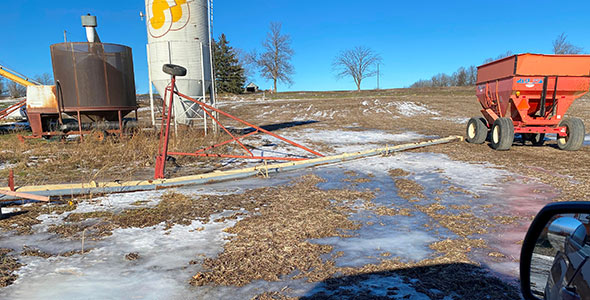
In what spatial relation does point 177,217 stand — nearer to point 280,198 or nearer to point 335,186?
point 280,198

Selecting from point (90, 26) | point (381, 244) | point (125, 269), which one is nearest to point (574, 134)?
point (381, 244)

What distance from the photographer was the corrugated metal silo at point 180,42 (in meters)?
11.2

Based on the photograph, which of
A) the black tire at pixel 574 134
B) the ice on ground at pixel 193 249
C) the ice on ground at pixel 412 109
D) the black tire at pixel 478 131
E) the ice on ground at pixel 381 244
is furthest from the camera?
the ice on ground at pixel 412 109

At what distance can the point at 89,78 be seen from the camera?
35.1 feet

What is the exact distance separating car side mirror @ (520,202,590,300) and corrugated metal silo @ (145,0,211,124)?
1117 centimetres

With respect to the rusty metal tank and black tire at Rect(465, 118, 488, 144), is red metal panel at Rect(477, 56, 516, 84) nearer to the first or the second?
black tire at Rect(465, 118, 488, 144)

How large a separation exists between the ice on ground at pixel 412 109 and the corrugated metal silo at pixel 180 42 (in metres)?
16.3

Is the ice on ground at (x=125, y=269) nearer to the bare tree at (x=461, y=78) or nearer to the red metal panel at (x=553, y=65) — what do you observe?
the red metal panel at (x=553, y=65)

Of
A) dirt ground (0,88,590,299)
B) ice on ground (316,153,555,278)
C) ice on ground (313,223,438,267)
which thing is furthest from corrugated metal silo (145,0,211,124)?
ice on ground (313,223,438,267)

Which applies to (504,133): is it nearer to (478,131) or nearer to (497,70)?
(478,131)

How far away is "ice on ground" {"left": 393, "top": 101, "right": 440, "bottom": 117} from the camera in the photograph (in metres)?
23.6

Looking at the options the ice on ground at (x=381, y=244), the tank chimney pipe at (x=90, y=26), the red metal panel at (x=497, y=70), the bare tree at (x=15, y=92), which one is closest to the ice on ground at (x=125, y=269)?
the ice on ground at (x=381, y=244)

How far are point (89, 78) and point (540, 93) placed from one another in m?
13.7

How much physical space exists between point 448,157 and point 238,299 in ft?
24.4
